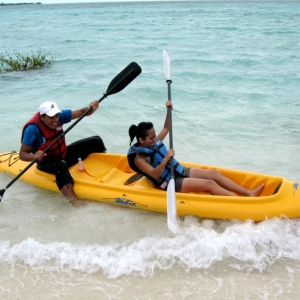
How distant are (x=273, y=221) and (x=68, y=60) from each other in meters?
11.9

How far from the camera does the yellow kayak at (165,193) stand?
368 centimetres

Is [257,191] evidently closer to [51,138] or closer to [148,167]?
[148,167]

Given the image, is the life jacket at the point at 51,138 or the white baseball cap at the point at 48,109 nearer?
the white baseball cap at the point at 48,109

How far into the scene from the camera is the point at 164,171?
12.8 ft

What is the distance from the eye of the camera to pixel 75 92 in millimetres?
10078

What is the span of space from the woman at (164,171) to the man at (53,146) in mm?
791

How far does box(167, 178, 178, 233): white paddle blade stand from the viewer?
3.49 m

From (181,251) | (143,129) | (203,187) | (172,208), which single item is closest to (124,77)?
(143,129)

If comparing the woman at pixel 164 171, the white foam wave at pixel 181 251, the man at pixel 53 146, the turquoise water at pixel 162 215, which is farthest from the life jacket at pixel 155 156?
the man at pixel 53 146

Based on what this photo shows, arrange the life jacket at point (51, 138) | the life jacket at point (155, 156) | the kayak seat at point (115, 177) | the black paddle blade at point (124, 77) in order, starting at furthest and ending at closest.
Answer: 1. the black paddle blade at point (124, 77)
2. the kayak seat at point (115, 177)
3. the life jacket at point (51, 138)
4. the life jacket at point (155, 156)

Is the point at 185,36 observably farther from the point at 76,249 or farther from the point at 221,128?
the point at 76,249

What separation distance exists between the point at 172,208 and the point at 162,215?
0.53 metres

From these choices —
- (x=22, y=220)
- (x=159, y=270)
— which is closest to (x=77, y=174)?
(x=22, y=220)

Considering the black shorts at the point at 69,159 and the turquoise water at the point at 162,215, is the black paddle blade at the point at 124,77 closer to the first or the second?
the black shorts at the point at 69,159
